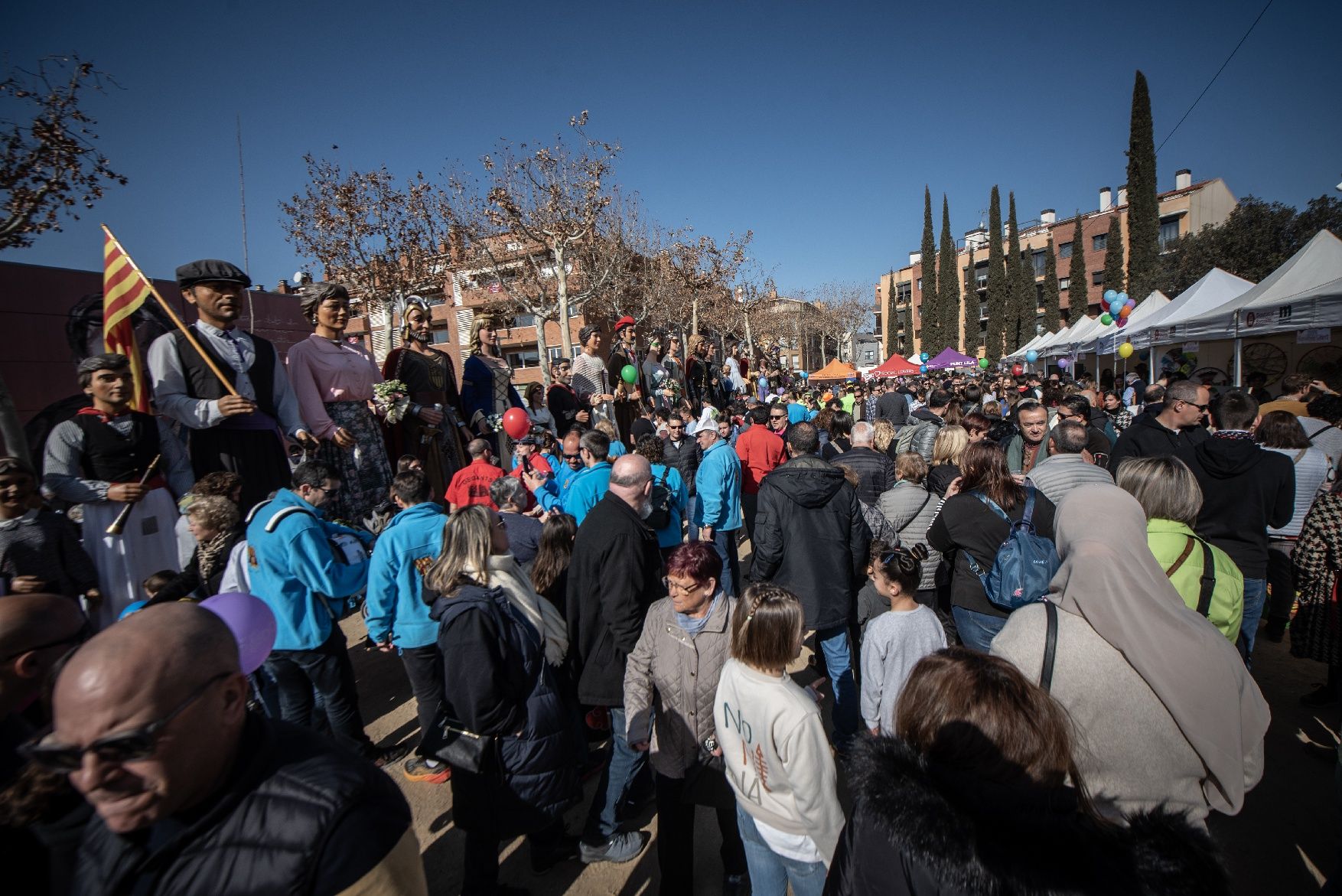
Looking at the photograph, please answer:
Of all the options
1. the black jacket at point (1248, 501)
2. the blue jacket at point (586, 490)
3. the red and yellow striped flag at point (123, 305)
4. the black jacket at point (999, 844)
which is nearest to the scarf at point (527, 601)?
the black jacket at point (999, 844)

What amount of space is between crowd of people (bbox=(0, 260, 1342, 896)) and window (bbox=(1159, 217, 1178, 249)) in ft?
175

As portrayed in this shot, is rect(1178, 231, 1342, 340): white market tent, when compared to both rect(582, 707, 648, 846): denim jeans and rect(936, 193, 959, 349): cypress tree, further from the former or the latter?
rect(936, 193, 959, 349): cypress tree

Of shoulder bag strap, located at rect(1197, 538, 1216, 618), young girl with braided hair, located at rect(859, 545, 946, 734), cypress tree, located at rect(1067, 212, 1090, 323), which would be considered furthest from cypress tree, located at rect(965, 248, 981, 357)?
young girl with braided hair, located at rect(859, 545, 946, 734)

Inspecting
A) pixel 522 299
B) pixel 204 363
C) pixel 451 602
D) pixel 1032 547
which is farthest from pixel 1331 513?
pixel 522 299

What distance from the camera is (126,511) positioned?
361cm

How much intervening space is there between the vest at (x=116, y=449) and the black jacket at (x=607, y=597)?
2788 mm

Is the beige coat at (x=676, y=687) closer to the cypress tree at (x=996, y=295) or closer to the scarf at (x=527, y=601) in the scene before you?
the scarf at (x=527, y=601)

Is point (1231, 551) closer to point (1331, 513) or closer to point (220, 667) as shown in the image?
point (1331, 513)

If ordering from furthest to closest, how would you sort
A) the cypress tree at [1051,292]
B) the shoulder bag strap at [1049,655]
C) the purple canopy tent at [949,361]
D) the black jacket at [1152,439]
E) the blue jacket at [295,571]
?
the cypress tree at [1051,292], the purple canopy tent at [949,361], the black jacket at [1152,439], the blue jacket at [295,571], the shoulder bag strap at [1049,655]

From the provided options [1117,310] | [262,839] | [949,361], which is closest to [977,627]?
[262,839]

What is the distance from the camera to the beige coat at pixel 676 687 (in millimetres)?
2605

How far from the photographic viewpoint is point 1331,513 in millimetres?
3596

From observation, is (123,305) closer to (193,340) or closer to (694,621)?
(193,340)

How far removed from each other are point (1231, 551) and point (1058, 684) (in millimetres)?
3352
